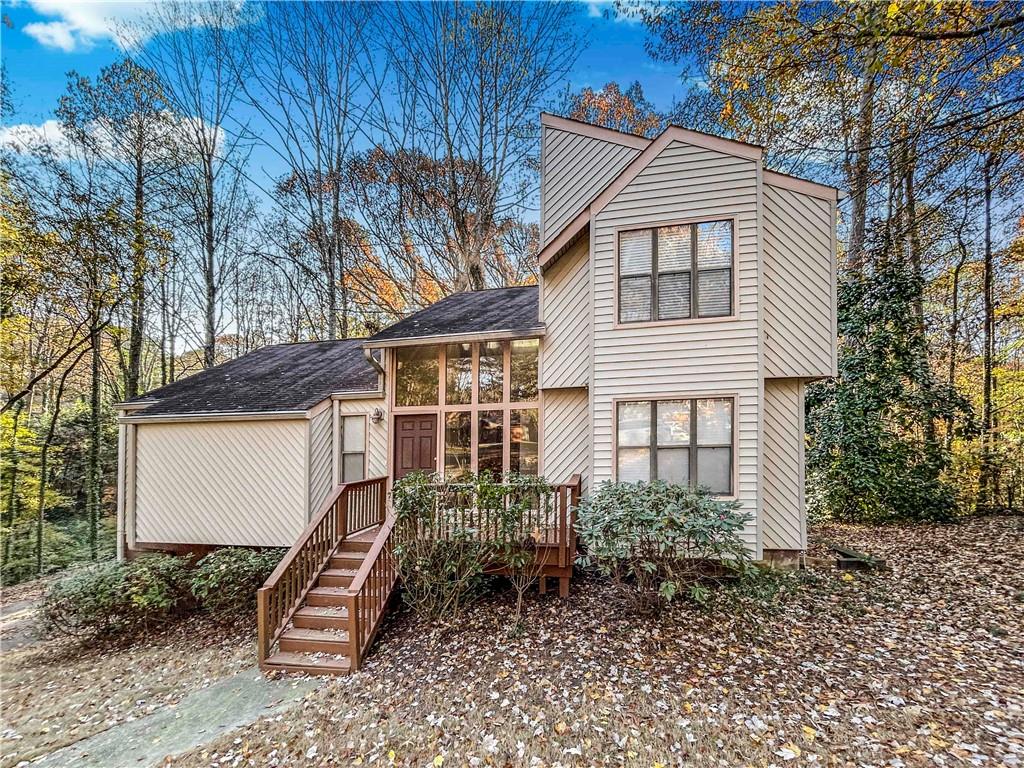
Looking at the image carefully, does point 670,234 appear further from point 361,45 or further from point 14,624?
point 361,45

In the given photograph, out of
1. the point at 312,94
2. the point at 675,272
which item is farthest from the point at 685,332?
the point at 312,94

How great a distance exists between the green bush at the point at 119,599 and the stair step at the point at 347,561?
2.96 meters

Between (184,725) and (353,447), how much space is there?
489 cm

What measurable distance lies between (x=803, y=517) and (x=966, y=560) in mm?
2861

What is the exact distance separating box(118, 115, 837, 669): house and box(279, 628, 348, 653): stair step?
3 centimetres

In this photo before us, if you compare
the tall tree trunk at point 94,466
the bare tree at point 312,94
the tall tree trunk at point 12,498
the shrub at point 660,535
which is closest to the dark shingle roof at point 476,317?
the shrub at point 660,535

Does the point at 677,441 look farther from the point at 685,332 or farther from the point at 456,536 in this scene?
the point at 456,536

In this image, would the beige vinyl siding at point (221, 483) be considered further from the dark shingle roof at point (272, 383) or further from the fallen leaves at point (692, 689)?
the fallen leaves at point (692, 689)

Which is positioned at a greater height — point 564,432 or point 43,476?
point 564,432

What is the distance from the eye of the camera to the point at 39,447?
13828 mm

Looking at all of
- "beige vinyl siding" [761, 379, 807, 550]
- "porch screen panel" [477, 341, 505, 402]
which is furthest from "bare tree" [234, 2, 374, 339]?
"beige vinyl siding" [761, 379, 807, 550]

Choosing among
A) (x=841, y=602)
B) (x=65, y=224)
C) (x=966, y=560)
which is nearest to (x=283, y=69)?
(x=65, y=224)

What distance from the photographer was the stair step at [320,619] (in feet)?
19.8

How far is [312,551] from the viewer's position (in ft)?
22.0
